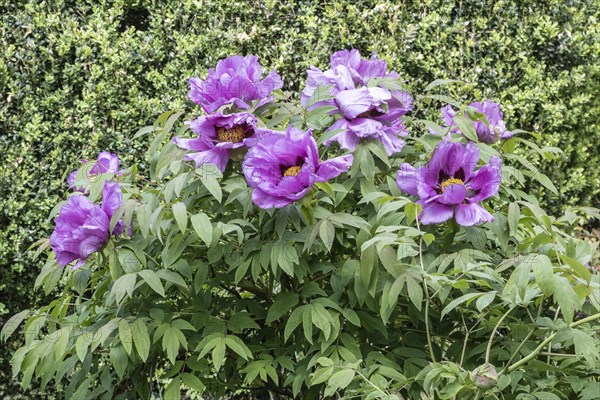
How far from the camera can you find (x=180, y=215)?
2.01 meters

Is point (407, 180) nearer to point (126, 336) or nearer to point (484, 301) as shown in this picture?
point (484, 301)

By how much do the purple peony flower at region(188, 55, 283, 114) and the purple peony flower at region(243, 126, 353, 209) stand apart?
0.18 metres

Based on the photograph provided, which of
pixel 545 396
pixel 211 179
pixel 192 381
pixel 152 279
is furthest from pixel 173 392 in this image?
pixel 545 396

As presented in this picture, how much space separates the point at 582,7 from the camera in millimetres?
5086

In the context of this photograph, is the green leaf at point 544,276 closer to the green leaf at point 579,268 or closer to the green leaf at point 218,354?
the green leaf at point 579,268

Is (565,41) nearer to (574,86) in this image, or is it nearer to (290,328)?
(574,86)

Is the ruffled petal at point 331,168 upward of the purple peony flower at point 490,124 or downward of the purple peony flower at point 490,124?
upward

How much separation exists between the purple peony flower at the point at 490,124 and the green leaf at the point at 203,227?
2.54 ft

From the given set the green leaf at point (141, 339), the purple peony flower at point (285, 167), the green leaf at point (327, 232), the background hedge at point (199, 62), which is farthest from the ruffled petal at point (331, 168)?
the background hedge at point (199, 62)

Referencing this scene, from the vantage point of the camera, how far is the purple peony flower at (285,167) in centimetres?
202

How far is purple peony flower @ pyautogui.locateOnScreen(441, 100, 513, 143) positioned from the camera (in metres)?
2.36

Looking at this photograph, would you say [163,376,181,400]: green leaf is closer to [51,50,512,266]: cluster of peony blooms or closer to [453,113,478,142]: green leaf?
[51,50,512,266]: cluster of peony blooms

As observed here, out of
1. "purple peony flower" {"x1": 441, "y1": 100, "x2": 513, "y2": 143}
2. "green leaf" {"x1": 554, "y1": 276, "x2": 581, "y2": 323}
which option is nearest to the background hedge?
"purple peony flower" {"x1": 441, "y1": 100, "x2": 513, "y2": 143}

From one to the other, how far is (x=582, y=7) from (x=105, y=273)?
3.78m
